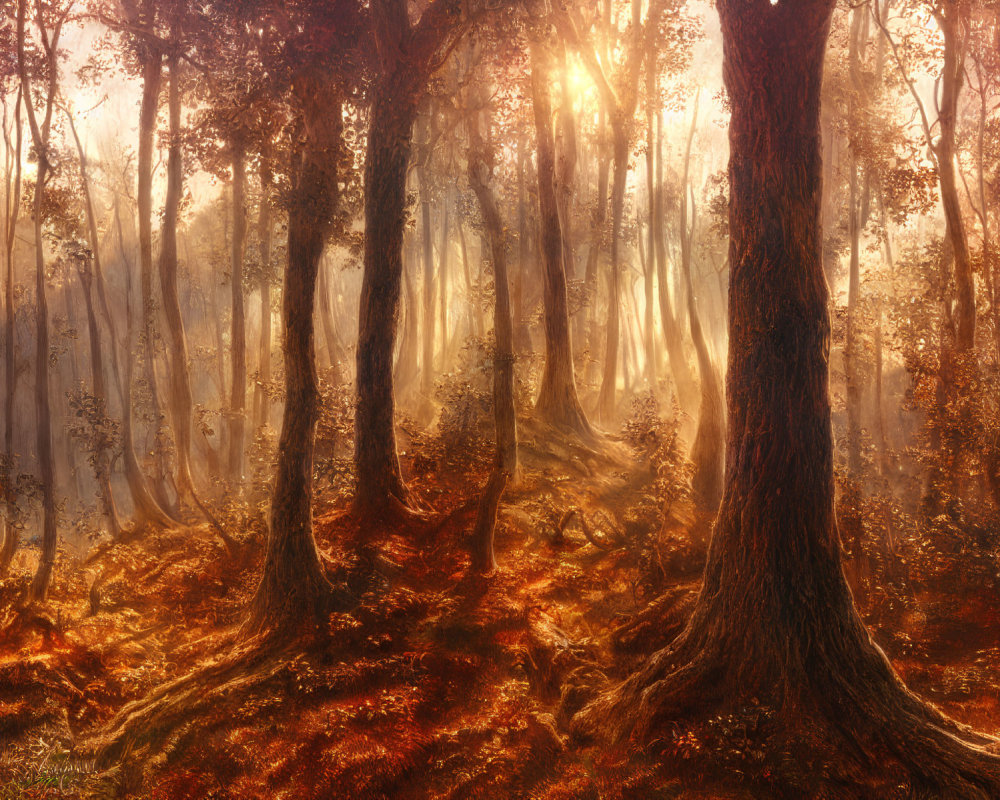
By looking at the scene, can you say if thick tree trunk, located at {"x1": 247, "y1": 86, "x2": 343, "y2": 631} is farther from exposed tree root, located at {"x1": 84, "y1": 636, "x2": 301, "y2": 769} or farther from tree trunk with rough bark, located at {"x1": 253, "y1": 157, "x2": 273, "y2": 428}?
tree trunk with rough bark, located at {"x1": 253, "y1": 157, "x2": 273, "y2": 428}

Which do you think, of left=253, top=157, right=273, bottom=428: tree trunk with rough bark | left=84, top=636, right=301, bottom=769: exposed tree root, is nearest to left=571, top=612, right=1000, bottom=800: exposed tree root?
left=84, top=636, right=301, bottom=769: exposed tree root

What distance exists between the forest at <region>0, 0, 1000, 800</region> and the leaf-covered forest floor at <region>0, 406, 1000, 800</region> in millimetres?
45

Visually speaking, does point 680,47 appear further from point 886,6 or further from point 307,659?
point 307,659

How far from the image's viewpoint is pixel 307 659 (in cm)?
752

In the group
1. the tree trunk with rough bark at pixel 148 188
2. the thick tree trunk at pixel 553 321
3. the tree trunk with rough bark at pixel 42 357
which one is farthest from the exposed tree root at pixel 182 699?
the tree trunk with rough bark at pixel 148 188

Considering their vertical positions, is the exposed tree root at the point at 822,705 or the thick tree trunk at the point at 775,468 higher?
the thick tree trunk at the point at 775,468

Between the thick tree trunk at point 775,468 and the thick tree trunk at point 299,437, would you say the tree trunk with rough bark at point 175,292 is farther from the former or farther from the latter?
the thick tree trunk at point 775,468

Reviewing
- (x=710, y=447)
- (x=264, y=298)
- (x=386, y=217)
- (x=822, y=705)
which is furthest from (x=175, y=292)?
(x=822, y=705)

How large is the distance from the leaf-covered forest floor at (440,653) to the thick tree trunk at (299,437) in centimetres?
45

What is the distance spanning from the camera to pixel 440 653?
779cm

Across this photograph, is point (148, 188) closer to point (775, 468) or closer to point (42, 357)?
point (42, 357)

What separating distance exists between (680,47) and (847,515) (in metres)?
15.0

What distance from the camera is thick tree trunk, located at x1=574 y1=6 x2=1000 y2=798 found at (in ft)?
18.2

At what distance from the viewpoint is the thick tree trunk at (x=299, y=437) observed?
8.16 m
